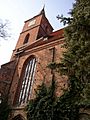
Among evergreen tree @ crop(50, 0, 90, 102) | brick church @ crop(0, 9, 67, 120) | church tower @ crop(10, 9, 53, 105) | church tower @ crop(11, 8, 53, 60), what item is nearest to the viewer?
evergreen tree @ crop(50, 0, 90, 102)

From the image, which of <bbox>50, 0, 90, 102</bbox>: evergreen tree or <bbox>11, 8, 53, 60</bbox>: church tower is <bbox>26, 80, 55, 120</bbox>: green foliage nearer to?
<bbox>50, 0, 90, 102</bbox>: evergreen tree

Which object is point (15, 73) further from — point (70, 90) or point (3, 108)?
point (70, 90)

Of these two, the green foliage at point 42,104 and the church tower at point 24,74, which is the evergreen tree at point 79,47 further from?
the church tower at point 24,74

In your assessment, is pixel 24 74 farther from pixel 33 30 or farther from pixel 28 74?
pixel 33 30

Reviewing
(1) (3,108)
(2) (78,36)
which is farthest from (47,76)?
(2) (78,36)

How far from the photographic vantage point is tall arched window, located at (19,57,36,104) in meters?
17.1

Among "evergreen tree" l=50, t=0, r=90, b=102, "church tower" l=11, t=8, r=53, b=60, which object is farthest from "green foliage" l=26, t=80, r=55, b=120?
"church tower" l=11, t=8, r=53, b=60

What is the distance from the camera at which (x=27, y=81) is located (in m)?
18.0

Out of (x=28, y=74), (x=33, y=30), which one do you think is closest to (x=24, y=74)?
(x=28, y=74)

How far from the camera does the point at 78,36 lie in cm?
1063

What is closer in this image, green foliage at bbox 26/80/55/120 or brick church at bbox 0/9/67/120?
green foliage at bbox 26/80/55/120

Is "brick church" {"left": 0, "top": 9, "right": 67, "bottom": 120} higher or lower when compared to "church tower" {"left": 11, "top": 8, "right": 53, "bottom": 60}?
lower

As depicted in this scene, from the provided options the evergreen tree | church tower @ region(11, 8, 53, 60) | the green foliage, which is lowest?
the green foliage

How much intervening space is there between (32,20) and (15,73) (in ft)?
Result: 37.4
